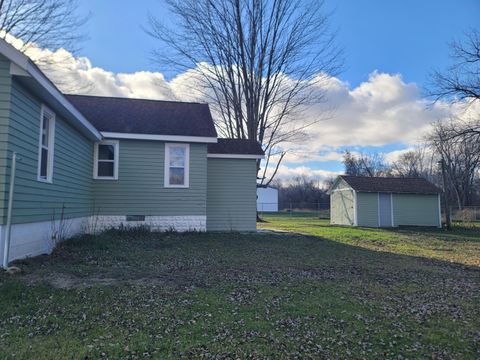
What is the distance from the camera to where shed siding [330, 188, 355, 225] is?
2447 centimetres

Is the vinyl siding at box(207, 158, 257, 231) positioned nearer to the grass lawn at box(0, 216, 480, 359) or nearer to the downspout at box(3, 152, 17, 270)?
the grass lawn at box(0, 216, 480, 359)

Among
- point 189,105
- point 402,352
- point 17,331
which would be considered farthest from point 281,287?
point 189,105

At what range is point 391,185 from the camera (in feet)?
80.2

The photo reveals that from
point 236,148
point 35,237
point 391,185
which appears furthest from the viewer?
point 391,185

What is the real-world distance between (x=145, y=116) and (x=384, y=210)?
59.5 ft

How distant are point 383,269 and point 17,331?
21.5ft

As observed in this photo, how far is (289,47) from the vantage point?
2145cm

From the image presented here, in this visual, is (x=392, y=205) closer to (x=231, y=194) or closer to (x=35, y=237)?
(x=231, y=194)

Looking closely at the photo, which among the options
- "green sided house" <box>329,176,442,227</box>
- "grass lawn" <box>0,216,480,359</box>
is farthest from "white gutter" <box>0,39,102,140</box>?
"green sided house" <box>329,176,442,227</box>

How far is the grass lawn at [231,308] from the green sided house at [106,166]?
127 cm

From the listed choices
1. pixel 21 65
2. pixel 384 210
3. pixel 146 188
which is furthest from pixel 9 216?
pixel 384 210

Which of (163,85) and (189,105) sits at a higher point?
(163,85)

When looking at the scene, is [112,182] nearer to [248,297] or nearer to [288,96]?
[248,297]

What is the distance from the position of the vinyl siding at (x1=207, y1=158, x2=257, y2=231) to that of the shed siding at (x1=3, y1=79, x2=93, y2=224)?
15.5ft
